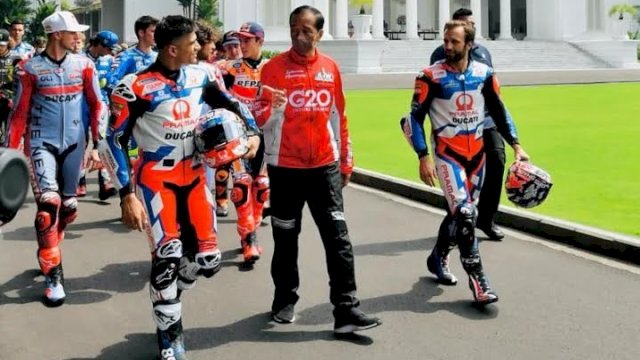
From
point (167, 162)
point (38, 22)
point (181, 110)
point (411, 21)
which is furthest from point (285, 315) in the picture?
point (411, 21)

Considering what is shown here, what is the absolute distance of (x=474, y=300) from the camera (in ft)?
19.7

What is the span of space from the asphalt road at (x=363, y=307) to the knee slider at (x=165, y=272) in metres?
0.48

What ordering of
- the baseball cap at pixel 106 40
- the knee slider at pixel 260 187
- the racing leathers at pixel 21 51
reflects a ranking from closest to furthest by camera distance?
the knee slider at pixel 260 187, the baseball cap at pixel 106 40, the racing leathers at pixel 21 51

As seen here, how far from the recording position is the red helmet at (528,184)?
20.2ft

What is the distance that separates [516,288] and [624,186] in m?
4.45

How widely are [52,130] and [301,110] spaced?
2.27 m

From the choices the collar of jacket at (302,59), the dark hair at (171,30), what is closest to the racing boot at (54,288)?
the dark hair at (171,30)

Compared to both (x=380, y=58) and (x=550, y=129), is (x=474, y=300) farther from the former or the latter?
(x=380, y=58)

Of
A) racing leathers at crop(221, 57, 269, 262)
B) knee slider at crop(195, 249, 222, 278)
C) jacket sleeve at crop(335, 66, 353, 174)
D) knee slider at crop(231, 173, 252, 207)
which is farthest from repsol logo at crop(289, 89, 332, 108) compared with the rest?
knee slider at crop(231, 173, 252, 207)

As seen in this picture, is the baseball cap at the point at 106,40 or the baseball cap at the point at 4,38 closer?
the baseball cap at the point at 106,40

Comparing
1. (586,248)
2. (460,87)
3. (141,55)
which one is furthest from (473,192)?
(141,55)

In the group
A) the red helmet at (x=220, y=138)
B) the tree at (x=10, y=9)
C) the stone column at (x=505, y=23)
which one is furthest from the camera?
the stone column at (x=505, y=23)

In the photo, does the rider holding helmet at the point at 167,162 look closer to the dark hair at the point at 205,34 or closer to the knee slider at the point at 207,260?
the knee slider at the point at 207,260

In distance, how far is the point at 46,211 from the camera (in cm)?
630
